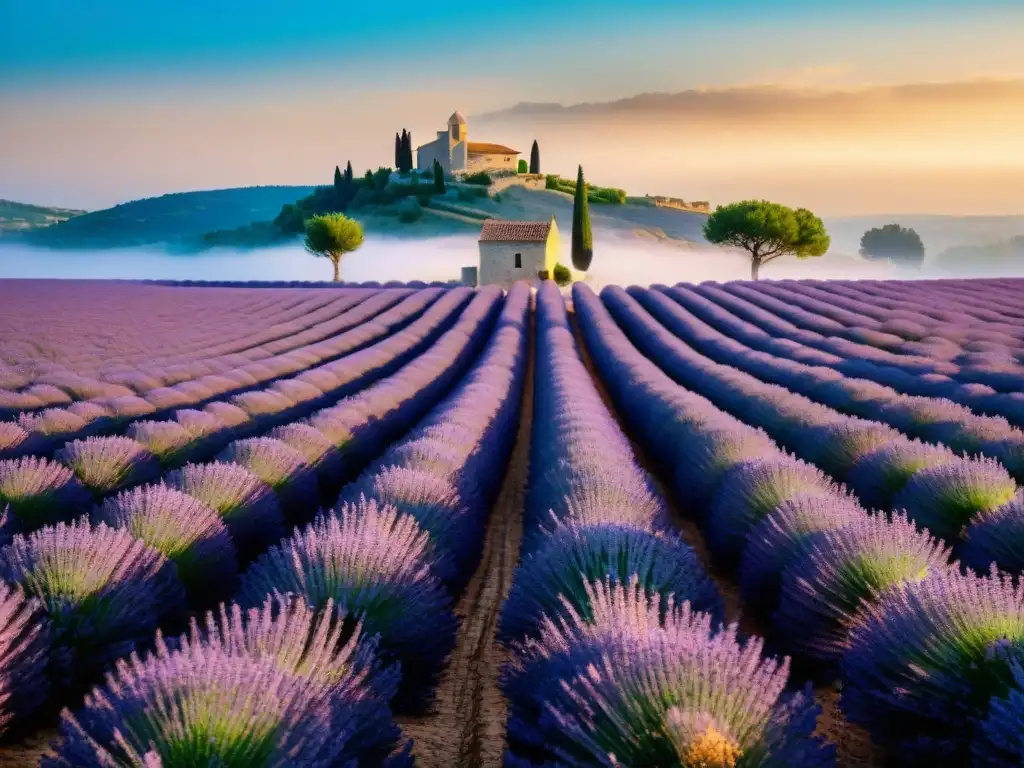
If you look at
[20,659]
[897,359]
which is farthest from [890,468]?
[897,359]

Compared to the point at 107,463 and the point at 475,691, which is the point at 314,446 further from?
the point at 475,691

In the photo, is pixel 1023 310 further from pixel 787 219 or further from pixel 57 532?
pixel 787 219

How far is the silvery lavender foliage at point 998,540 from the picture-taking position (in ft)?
13.7

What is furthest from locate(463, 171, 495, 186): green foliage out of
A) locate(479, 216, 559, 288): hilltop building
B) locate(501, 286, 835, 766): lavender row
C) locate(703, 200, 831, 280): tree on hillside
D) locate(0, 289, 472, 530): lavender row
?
locate(501, 286, 835, 766): lavender row

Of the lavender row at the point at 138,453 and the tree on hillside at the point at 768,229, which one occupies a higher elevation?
the tree on hillside at the point at 768,229

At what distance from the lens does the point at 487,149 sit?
9862 cm

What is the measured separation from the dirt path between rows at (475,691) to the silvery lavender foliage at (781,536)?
4.53 feet

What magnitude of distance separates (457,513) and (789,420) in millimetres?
4140

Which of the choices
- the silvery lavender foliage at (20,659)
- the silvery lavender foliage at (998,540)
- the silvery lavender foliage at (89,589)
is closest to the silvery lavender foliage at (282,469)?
the silvery lavender foliage at (89,589)

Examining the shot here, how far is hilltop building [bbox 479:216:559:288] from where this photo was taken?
4112cm

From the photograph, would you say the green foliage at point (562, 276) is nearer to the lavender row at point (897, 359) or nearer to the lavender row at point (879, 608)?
the lavender row at point (897, 359)

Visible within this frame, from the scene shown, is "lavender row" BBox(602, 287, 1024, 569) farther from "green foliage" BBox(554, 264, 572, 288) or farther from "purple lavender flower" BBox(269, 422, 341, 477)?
"green foliage" BBox(554, 264, 572, 288)

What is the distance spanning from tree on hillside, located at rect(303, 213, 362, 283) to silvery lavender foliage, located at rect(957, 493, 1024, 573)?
47648mm

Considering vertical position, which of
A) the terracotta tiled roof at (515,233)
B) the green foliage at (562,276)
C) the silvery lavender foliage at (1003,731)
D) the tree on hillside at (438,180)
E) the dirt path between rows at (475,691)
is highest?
the tree on hillside at (438,180)
